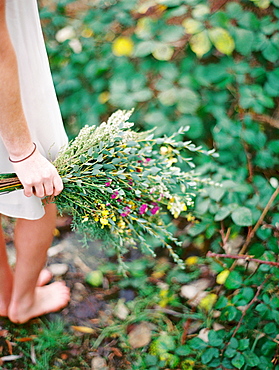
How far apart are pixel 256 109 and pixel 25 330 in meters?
1.27

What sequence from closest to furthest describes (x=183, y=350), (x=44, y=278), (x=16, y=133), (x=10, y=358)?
(x=16, y=133)
(x=183, y=350)
(x=10, y=358)
(x=44, y=278)

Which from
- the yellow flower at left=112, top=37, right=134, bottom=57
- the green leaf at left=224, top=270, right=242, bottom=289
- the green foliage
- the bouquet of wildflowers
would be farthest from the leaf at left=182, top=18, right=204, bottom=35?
the green leaf at left=224, top=270, right=242, bottom=289

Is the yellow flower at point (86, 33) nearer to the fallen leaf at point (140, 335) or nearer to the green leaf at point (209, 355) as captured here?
the fallen leaf at point (140, 335)

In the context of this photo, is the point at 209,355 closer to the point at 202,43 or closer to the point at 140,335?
the point at 140,335

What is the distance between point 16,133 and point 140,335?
3.23 feet

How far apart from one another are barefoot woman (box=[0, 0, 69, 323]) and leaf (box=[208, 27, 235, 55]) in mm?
604

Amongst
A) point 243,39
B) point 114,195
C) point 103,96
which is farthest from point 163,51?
point 114,195

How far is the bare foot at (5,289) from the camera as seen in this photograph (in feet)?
4.88

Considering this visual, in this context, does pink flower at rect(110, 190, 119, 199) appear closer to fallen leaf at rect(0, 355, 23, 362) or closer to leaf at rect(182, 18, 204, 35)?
leaf at rect(182, 18, 204, 35)

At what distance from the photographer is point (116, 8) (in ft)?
5.56

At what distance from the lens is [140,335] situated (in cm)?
155

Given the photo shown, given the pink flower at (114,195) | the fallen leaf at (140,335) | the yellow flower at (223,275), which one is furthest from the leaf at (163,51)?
the fallen leaf at (140,335)

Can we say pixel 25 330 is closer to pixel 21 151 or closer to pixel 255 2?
pixel 21 151

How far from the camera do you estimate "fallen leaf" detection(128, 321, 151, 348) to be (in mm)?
1525
